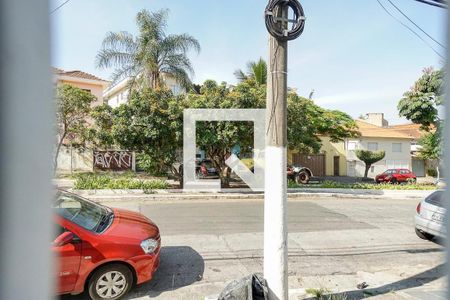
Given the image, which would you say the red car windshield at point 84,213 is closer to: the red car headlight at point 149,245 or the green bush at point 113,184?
the red car headlight at point 149,245

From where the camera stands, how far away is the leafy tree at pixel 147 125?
13.0 meters

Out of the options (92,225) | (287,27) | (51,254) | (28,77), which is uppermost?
(287,27)

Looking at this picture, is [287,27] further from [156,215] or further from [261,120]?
[261,120]

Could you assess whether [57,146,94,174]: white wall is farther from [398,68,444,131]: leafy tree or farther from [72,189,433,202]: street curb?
[398,68,444,131]: leafy tree

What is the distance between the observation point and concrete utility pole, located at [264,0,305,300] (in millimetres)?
3582

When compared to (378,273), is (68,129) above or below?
→ above

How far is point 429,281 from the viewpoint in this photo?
15.1 ft

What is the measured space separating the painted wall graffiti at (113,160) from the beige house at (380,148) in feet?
64.5

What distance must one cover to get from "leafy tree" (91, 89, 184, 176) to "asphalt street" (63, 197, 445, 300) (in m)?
3.81

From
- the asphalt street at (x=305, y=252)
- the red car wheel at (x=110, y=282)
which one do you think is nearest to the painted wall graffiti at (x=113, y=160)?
the asphalt street at (x=305, y=252)

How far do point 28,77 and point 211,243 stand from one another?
5887 mm

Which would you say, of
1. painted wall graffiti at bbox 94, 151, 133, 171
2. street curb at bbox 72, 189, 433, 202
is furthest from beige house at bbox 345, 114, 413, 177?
painted wall graffiti at bbox 94, 151, 133, 171

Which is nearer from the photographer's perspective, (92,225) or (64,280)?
(64,280)

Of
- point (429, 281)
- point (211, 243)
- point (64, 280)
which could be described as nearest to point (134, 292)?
point (64, 280)
